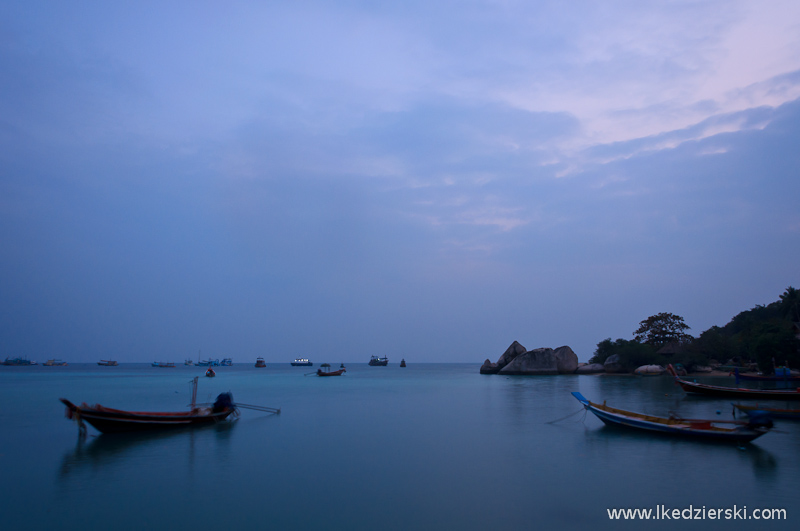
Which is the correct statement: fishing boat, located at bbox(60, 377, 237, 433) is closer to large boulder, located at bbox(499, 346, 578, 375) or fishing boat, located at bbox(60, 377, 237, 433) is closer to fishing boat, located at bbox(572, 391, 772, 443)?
fishing boat, located at bbox(572, 391, 772, 443)

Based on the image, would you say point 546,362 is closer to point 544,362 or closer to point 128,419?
point 544,362

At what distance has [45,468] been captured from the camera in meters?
13.3

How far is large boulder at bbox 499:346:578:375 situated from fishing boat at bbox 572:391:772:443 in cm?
4657

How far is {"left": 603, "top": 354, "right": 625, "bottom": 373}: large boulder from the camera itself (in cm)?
6225

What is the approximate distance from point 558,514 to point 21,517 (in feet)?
34.8

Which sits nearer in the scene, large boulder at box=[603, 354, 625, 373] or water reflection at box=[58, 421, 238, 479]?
water reflection at box=[58, 421, 238, 479]

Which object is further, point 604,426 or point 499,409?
point 499,409

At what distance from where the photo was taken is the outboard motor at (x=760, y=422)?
14281 millimetres

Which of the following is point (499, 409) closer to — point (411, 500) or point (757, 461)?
point (757, 461)

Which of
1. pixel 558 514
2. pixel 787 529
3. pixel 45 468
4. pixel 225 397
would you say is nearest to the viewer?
pixel 787 529

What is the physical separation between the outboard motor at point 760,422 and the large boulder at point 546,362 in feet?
162

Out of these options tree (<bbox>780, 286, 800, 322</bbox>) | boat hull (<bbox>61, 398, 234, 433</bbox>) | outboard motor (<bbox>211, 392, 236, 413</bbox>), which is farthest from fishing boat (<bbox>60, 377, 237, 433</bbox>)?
tree (<bbox>780, 286, 800, 322</bbox>)

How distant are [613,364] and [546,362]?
882 centimetres

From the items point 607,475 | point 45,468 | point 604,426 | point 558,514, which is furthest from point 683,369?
point 45,468
